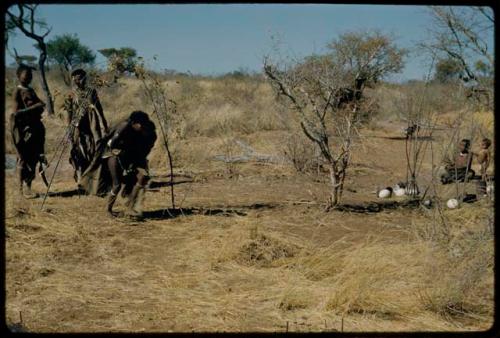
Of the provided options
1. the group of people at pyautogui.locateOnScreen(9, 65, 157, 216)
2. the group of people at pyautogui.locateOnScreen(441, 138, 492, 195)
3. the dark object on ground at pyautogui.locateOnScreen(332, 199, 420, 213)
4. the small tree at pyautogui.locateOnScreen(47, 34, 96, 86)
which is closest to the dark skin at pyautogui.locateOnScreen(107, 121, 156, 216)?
the group of people at pyautogui.locateOnScreen(9, 65, 157, 216)

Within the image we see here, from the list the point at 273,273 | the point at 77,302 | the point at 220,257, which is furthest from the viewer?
the point at 220,257

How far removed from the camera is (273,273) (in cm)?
614

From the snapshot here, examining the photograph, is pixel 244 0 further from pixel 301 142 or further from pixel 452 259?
pixel 301 142

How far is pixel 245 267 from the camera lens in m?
6.40

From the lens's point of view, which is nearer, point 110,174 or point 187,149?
point 110,174

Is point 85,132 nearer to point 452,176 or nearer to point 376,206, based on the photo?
point 376,206

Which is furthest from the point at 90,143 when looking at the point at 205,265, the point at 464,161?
the point at 464,161

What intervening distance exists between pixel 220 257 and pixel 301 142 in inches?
245

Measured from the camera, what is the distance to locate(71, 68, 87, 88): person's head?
31.0ft

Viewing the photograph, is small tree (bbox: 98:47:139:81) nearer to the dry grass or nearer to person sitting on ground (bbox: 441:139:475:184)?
the dry grass

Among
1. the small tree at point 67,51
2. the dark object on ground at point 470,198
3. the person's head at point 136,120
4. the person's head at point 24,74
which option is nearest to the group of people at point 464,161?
the dark object on ground at point 470,198

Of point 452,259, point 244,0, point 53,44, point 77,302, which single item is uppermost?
point 53,44

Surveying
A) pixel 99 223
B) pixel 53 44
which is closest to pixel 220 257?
pixel 99 223

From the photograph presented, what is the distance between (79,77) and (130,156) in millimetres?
2034
